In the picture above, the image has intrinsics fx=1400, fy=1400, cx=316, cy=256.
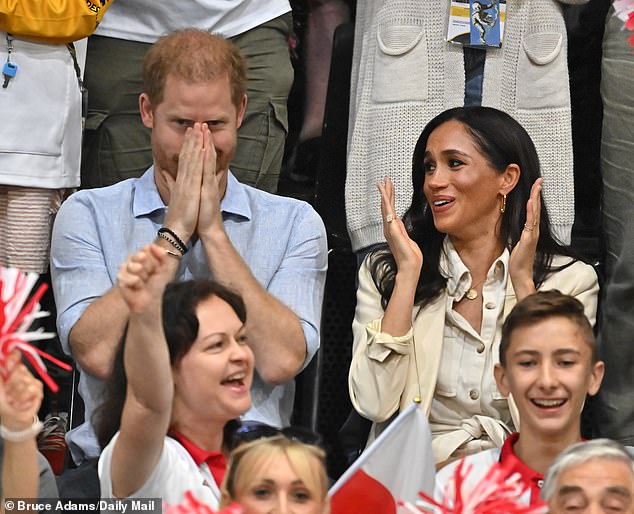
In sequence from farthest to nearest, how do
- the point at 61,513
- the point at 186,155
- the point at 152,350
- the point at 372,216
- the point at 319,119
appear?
the point at 319,119, the point at 372,216, the point at 186,155, the point at 61,513, the point at 152,350

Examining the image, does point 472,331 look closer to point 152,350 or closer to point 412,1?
point 412,1

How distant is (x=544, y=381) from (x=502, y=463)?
0.18m

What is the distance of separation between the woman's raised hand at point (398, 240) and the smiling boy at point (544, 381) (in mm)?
427

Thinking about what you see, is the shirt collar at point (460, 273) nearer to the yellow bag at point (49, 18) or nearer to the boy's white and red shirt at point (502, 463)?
the boy's white and red shirt at point (502, 463)

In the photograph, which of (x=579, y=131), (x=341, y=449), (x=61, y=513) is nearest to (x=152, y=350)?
(x=61, y=513)

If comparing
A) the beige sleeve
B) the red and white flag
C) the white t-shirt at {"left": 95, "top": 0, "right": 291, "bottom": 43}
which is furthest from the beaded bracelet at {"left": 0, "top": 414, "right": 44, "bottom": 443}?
the white t-shirt at {"left": 95, "top": 0, "right": 291, "bottom": 43}

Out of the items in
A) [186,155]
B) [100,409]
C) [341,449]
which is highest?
[186,155]

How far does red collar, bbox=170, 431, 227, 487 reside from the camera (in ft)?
8.27

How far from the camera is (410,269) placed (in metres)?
3.21

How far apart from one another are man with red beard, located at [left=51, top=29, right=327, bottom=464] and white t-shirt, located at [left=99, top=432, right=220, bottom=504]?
1.84ft

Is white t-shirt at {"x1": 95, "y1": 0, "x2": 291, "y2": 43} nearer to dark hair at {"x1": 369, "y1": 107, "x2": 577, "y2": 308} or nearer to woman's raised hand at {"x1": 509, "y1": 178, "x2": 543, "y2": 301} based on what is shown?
dark hair at {"x1": 369, "y1": 107, "x2": 577, "y2": 308}

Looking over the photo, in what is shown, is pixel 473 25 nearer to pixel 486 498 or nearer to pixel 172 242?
pixel 172 242

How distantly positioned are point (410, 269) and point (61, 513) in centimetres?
106

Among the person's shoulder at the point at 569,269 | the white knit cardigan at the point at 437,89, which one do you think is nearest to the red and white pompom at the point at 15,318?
the person's shoulder at the point at 569,269
